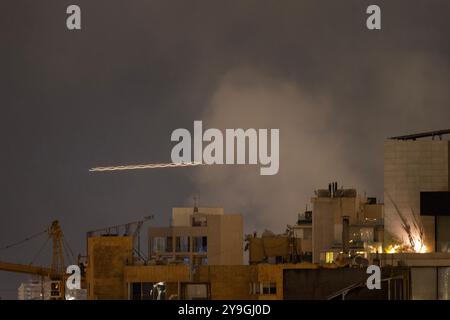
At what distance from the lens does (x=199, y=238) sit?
431 feet

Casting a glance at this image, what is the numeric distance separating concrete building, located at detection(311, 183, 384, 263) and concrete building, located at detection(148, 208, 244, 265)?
11382 mm

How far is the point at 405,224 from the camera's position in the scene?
87.4 m

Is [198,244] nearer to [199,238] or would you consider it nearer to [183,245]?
[199,238]

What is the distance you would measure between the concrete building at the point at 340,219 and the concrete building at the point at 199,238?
11382mm

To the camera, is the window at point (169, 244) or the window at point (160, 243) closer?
the window at point (169, 244)

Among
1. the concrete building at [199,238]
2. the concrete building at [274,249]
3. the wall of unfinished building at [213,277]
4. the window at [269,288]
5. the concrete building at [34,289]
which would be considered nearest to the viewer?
the window at [269,288]

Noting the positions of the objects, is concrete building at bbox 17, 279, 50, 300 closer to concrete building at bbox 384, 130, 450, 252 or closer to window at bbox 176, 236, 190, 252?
window at bbox 176, 236, 190, 252

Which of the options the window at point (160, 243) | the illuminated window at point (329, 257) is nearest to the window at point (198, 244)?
the window at point (160, 243)

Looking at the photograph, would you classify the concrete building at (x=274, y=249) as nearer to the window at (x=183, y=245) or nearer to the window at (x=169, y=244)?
the window at (x=183, y=245)

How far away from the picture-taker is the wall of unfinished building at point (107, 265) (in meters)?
91.2

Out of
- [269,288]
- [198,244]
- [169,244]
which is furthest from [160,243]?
[269,288]

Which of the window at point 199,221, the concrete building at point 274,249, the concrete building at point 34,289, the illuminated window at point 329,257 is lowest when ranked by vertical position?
the concrete building at point 34,289

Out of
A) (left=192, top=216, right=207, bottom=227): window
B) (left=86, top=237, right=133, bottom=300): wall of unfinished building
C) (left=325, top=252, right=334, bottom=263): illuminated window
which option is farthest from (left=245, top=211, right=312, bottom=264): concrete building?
(left=192, top=216, right=207, bottom=227): window
